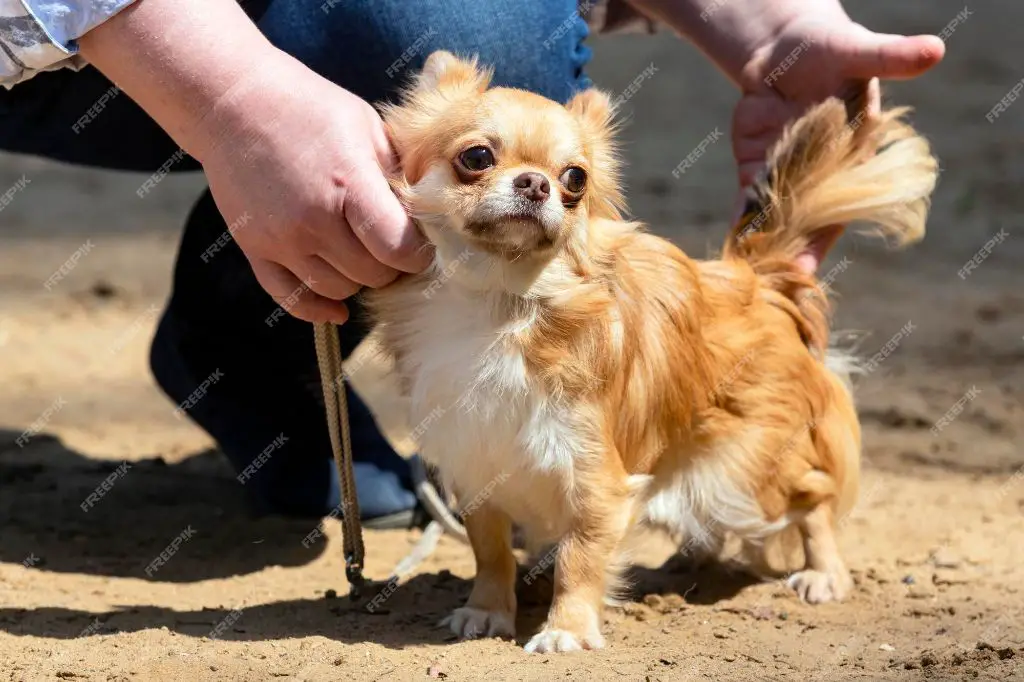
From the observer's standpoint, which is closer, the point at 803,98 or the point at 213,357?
the point at 803,98

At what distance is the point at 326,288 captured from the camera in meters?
2.70

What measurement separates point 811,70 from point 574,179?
1259 mm

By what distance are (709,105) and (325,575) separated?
587cm

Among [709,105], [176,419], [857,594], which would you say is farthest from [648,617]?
[709,105]

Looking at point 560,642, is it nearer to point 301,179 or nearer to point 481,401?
point 481,401

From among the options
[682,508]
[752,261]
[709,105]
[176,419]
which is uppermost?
[752,261]

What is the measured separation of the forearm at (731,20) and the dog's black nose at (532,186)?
1454 millimetres

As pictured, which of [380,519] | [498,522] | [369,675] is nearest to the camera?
[369,675]

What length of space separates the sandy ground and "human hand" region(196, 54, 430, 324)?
85 centimetres

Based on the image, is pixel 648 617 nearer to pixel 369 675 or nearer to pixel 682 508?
pixel 682 508

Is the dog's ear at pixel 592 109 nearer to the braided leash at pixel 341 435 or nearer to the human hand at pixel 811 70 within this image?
the braided leash at pixel 341 435

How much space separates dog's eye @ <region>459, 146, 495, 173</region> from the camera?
2.64m

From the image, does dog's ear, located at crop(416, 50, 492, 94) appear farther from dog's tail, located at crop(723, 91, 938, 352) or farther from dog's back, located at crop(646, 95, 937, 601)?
dog's tail, located at crop(723, 91, 938, 352)

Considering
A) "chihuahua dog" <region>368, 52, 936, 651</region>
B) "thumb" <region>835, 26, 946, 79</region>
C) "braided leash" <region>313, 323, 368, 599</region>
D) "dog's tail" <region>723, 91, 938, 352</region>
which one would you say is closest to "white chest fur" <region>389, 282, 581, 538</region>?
"chihuahua dog" <region>368, 52, 936, 651</region>
